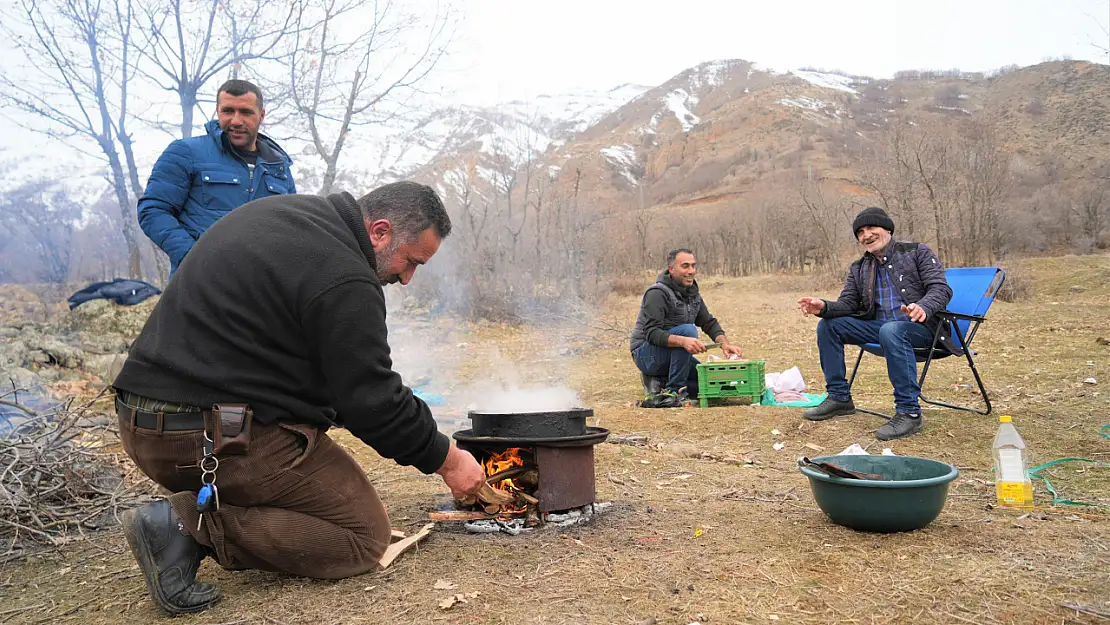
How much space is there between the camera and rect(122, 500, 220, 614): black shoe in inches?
90.7

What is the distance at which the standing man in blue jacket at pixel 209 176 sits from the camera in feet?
12.0

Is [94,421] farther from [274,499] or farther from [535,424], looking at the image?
[535,424]

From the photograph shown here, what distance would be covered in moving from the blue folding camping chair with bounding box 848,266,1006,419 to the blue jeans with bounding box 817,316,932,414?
0.08 metres

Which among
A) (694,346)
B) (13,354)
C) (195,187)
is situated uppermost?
(195,187)

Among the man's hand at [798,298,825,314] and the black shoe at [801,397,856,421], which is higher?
the man's hand at [798,298,825,314]

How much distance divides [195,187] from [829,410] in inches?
173

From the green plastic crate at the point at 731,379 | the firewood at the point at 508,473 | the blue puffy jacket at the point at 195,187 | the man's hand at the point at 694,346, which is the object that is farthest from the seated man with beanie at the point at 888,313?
the blue puffy jacket at the point at 195,187

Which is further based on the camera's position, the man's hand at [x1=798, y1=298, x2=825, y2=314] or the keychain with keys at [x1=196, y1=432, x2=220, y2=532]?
the man's hand at [x1=798, y1=298, x2=825, y2=314]

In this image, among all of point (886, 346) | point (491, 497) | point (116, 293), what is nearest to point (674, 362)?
point (886, 346)

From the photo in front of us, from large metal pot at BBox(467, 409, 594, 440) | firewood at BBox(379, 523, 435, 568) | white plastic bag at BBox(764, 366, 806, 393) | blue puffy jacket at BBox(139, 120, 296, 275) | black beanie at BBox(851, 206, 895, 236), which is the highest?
blue puffy jacket at BBox(139, 120, 296, 275)

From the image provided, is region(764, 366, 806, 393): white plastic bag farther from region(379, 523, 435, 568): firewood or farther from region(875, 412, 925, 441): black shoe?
region(379, 523, 435, 568): firewood

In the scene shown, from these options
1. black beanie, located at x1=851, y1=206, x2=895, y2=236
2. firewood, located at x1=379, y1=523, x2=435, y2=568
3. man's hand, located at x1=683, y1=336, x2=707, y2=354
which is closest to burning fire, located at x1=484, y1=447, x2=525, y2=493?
firewood, located at x1=379, y1=523, x2=435, y2=568

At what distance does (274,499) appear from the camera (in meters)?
2.45

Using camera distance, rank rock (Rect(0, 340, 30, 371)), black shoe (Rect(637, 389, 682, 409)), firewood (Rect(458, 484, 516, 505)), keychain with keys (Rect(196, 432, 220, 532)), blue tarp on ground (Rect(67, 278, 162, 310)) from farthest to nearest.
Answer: blue tarp on ground (Rect(67, 278, 162, 310)) < rock (Rect(0, 340, 30, 371)) < black shoe (Rect(637, 389, 682, 409)) < firewood (Rect(458, 484, 516, 505)) < keychain with keys (Rect(196, 432, 220, 532))
